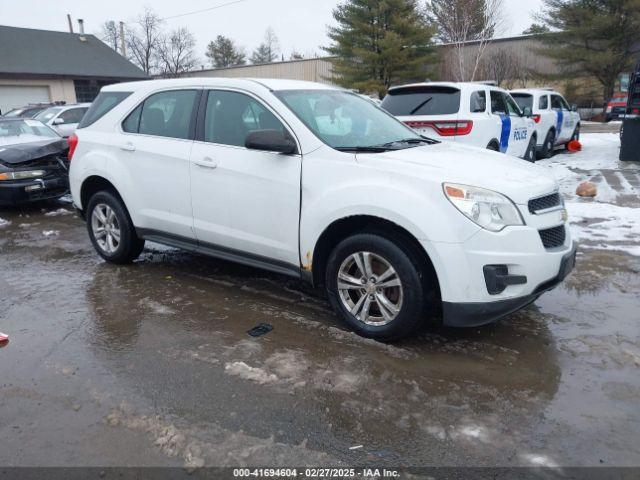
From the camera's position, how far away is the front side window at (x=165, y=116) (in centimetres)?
476

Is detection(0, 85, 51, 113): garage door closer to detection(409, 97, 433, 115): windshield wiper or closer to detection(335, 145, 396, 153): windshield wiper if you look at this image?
detection(409, 97, 433, 115): windshield wiper

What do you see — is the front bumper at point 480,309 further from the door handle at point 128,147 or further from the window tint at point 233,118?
the door handle at point 128,147

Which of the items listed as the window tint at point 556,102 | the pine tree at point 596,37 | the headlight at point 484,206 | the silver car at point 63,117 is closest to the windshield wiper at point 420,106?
the headlight at point 484,206

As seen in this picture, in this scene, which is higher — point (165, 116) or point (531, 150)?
point (165, 116)

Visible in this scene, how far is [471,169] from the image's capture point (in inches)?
144

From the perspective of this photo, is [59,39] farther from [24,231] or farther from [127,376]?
[127,376]

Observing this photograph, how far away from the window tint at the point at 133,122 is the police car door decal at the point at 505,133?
667 centimetres

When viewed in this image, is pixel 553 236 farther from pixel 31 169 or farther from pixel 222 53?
pixel 222 53

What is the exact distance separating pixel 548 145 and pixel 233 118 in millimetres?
11476

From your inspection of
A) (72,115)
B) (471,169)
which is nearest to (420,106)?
(471,169)

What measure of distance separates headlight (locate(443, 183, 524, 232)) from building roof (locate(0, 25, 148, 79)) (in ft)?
108

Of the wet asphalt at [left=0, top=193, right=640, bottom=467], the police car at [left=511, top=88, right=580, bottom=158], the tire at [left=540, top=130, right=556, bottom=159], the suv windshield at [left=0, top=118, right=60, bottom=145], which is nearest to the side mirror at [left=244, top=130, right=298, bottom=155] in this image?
the wet asphalt at [left=0, top=193, right=640, bottom=467]

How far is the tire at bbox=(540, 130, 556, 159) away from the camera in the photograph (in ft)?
44.3

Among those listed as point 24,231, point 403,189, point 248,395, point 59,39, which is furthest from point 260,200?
point 59,39
